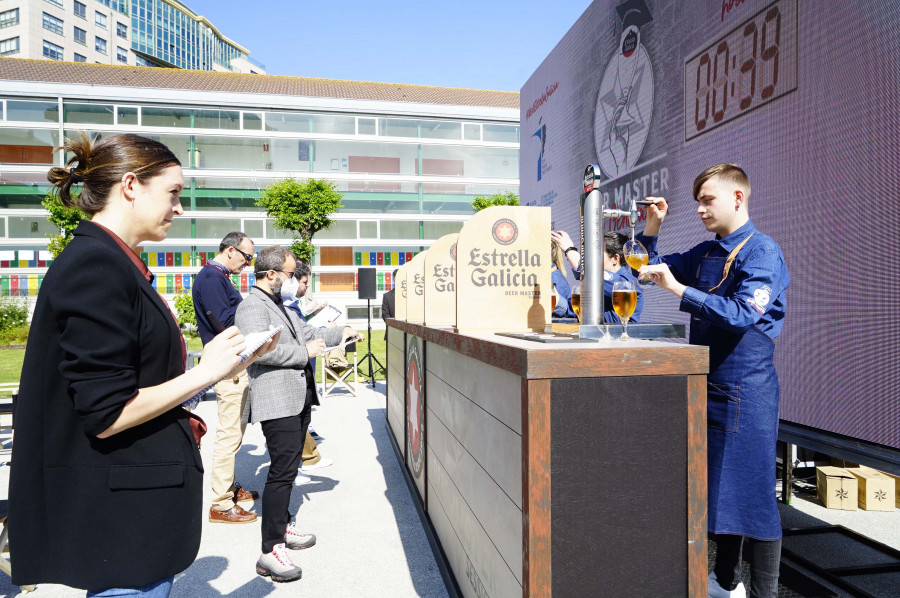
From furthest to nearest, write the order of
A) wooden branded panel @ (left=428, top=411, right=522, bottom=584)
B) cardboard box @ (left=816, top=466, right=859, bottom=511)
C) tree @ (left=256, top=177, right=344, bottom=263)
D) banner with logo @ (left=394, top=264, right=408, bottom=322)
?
tree @ (left=256, top=177, right=344, bottom=263) < banner with logo @ (left=394, top=264, right=408, bottom=322) < cardboard box @ (left=816, top=466, right=859, bottom=511) < wooden branded panel @ (left=428, top=411, right=522, bottom=584)

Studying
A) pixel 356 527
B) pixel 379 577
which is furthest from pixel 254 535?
pixel 379 577

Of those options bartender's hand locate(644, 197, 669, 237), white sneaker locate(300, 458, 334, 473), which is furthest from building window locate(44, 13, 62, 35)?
bartender's hand locate(644, 197, 669, 237)

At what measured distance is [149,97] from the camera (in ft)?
109

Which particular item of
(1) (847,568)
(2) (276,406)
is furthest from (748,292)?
(2) (276,406)

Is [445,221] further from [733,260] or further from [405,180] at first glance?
[733,260]

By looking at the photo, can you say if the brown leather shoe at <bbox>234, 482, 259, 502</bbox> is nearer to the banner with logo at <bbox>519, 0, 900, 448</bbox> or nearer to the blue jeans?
the blue jeans

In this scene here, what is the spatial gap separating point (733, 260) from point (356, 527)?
9.45 feet

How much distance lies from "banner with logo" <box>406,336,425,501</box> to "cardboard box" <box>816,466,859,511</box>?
116 inches

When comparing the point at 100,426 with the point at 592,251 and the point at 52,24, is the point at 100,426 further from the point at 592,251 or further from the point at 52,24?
the point at 52,24

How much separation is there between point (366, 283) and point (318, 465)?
251 inches

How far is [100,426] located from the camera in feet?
3.86

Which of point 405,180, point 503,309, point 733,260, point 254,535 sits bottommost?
point 254,535

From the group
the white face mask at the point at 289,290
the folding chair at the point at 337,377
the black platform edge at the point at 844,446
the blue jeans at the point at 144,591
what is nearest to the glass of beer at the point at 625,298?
the blue jeans at the point at 144,591

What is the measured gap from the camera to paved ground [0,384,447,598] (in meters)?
2.89
